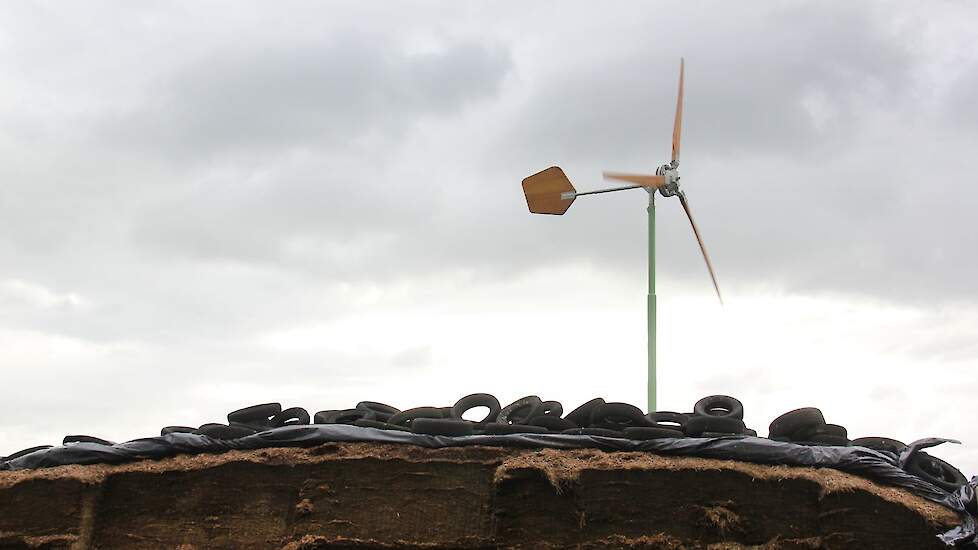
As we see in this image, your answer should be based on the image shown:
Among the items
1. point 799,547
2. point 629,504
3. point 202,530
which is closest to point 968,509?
point 799,547

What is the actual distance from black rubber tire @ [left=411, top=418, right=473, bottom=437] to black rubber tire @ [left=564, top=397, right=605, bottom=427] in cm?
96

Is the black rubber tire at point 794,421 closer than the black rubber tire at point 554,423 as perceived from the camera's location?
No

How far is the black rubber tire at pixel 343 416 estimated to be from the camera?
946 centimetres

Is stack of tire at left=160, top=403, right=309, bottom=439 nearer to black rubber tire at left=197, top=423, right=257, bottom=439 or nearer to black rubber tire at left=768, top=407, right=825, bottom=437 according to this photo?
black rubber tire at left=197, top=423, right=257, bottom=439

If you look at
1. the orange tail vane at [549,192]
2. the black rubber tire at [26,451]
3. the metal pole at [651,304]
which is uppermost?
the orange tail vane at [549,192]

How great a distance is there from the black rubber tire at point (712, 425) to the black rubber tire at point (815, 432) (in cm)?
67

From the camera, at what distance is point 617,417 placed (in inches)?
359

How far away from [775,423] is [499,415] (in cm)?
239

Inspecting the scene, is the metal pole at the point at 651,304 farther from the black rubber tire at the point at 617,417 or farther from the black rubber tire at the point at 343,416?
the black rubber tire at the point at 343,416

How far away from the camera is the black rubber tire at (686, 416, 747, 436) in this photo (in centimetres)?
891

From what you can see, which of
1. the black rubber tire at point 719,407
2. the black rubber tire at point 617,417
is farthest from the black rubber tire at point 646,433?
the black rubber tire at point 719,407

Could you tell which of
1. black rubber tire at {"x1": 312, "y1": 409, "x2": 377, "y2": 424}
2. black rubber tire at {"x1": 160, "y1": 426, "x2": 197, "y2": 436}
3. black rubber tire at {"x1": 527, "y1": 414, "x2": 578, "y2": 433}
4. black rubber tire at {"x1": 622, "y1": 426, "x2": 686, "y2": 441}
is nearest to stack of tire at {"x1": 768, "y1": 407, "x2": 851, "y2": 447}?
black rubber tire at {"x1": 622, "y1": 426, "x2": 686, "y2": 441}

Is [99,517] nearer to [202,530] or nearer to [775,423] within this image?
[202,530]

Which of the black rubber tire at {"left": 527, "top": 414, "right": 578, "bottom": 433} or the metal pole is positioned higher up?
the metal pole
